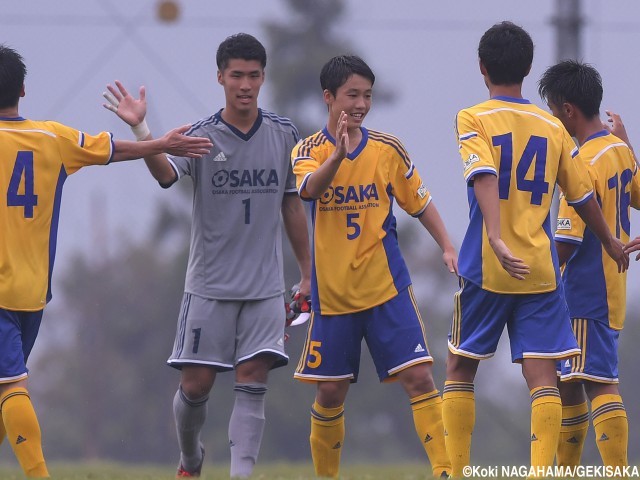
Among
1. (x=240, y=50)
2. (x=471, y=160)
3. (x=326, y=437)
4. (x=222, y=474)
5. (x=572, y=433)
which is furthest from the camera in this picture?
(x=222, y=474)

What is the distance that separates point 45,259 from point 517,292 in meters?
2.37

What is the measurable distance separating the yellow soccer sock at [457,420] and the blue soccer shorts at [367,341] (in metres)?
0.37

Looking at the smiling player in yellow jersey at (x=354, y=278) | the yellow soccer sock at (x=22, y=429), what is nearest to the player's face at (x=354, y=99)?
the smiling player in yellow jersey at (x=354, y=278)

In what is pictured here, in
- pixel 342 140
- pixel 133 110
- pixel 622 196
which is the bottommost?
pixel 622 196

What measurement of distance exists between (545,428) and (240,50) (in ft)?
8.66

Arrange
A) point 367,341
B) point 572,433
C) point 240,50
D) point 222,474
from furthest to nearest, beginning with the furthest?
point 222,474, point 572,433, point 240,50, point 367,341

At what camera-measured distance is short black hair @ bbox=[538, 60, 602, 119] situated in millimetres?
7793

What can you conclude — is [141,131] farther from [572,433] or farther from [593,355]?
[572,433]

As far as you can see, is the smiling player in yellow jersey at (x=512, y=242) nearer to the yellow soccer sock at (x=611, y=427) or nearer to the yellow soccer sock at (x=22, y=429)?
the yellow soccer sock at (x=611, y=427)

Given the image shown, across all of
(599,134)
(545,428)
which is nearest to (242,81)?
(599,134)

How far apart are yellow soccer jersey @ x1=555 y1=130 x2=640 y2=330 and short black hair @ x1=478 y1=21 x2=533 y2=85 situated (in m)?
0.79

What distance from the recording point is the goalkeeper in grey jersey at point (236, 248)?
25.6ft

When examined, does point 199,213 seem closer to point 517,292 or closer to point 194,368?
point 194,368

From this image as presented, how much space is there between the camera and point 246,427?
763cm
